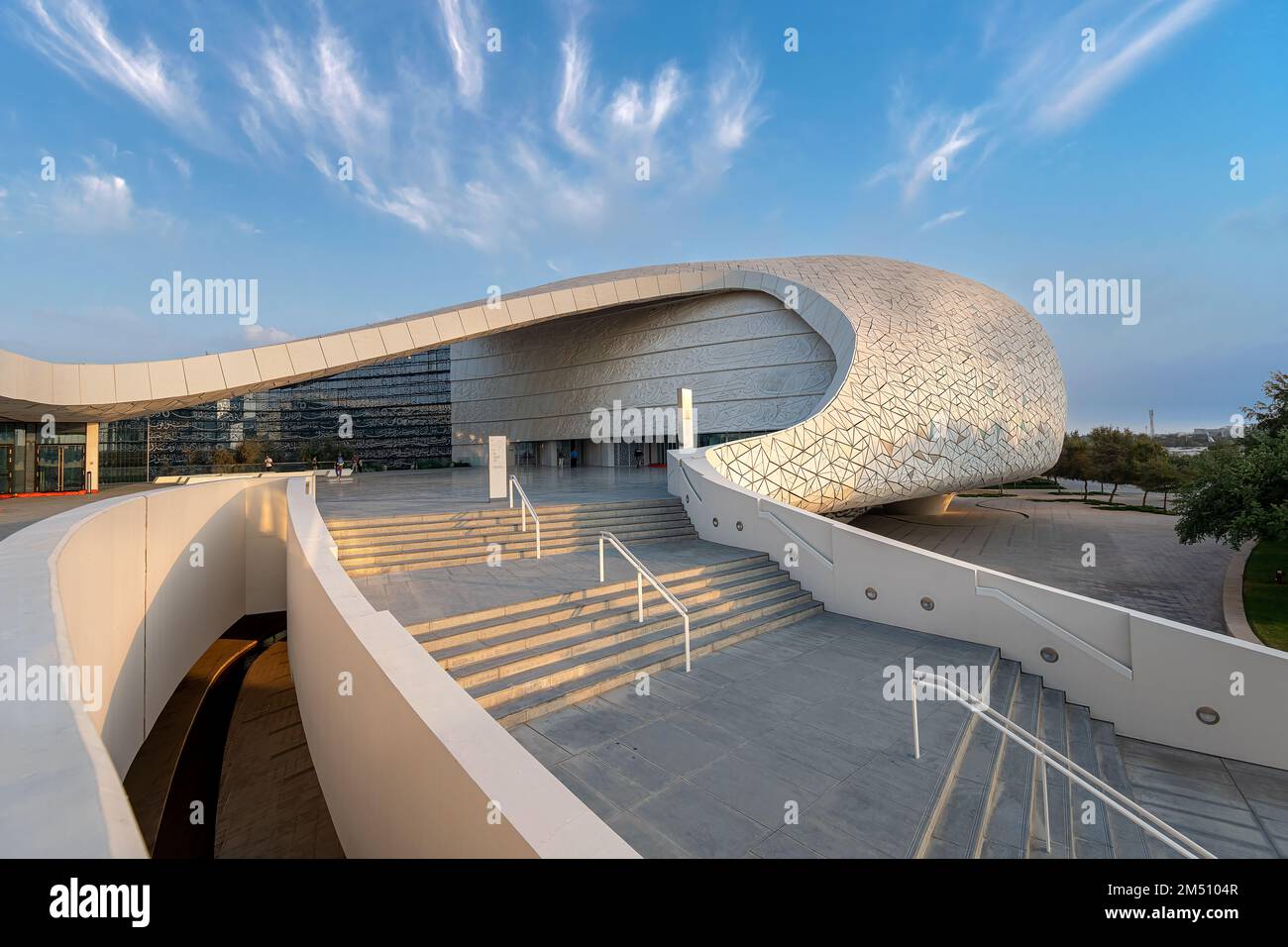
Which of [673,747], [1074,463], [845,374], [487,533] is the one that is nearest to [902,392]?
[845,374]

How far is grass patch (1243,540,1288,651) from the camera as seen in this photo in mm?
10695

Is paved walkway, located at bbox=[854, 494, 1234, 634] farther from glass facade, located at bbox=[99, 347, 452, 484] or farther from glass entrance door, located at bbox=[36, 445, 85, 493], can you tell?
glass entrance door, located at bbox=[36, 445, 85, 493]

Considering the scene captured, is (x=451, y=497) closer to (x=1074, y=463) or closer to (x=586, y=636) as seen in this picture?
(x=586, y=636)

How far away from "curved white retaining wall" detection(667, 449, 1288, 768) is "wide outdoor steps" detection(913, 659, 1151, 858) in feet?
3.13

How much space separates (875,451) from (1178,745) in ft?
36.8

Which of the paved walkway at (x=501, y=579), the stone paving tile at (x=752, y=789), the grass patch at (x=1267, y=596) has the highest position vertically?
the paved walkway at (x=501, y=579)

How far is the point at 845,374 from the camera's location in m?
17.0

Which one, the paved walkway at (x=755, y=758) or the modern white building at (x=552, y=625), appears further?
the paved walkway at (x=755, y=758)

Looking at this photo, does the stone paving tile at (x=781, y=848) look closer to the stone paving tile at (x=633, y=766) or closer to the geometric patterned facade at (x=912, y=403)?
the stone paving tile at (x=633, y=766)

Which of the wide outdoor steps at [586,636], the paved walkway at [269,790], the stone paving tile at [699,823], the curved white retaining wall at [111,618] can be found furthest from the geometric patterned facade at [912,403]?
the paved walkway at [269,790]

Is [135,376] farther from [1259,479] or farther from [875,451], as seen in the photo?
[1259,479]

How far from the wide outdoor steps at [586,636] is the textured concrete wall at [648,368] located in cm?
1318

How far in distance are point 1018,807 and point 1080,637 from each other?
11.6 ft

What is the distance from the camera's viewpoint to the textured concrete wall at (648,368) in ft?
69.7
